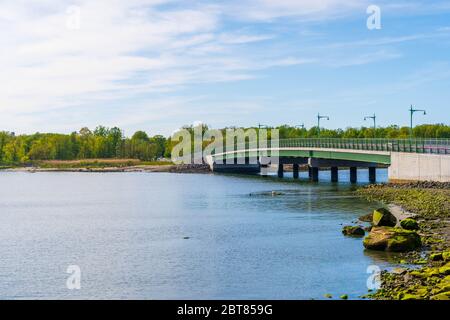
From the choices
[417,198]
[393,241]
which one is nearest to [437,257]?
[393,241]

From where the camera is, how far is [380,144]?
10688cm

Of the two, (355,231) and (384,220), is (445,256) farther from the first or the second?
(355,231)

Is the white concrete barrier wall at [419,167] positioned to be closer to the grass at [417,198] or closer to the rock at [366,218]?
the grass at [417,198]

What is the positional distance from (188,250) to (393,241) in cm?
1386

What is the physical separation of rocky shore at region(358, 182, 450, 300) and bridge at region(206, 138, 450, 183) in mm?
11933

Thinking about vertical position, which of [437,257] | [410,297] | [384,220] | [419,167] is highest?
[419,167]

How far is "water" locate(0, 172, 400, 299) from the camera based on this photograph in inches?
1462

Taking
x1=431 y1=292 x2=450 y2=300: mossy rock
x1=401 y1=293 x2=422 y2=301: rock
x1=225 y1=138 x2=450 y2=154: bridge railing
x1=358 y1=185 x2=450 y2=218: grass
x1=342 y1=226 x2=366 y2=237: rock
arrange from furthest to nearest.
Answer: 1. x1=225 y1=138 x2=450 y2=154: bridge railing
2. x1=358 y1=185 x2=450 y2=218: grass
3. x1=342 y1=226 x2=366 y2=237: rock
4. x1=401 y1=293 x2=422 y2=301: rock
5. x1=431 y1=292 x2=450 y2=300: mossy rock

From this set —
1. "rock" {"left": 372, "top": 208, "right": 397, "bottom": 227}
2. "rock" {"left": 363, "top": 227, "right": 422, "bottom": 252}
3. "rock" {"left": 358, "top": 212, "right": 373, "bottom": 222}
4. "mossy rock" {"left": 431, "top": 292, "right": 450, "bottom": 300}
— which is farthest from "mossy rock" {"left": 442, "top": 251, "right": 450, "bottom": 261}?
"rock" {"left": 358, "top": 212, "right": 373, "bottom": 222}

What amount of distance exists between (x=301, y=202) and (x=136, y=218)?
22843mm

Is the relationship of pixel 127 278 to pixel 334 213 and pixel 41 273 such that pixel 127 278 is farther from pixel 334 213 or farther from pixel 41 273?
pixel 334 213

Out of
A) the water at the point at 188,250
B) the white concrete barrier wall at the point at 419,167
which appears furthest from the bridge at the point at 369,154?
the water at the point at 188,250

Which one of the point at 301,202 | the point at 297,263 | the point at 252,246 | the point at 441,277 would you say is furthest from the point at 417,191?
the point at 441,277

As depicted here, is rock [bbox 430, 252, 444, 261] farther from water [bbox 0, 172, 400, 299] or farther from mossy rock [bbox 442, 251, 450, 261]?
water [bbox 0, 172, 400, 299]
